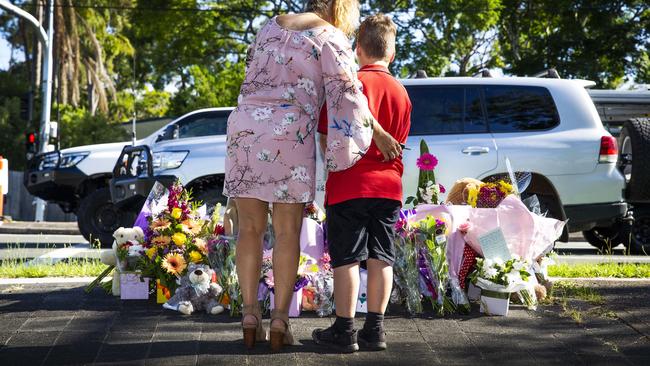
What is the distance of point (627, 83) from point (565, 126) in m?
25.3

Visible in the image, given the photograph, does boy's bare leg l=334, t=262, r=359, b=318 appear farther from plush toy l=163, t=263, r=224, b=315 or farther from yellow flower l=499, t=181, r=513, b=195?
yellow flower l=499, t=181, r=513, b=195

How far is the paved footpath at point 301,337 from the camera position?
161 inches

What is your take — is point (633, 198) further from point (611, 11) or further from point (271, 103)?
point (611, 11)

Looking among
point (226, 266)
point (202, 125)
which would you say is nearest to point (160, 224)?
point (226, 266)

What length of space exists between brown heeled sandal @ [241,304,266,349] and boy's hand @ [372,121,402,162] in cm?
92

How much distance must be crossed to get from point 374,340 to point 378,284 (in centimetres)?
26

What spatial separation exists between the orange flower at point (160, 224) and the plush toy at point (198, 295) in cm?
46

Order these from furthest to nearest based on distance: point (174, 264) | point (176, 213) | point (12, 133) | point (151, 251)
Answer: point (12, 133) < point (176, 213) < point (151, 251) < point (174, 264)

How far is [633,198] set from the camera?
29.5 feet

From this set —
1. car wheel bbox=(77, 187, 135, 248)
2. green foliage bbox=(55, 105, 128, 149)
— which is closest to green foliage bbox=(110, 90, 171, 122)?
green foliage bbox=(55, 105, 128, 149)

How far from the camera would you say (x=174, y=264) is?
215 inches

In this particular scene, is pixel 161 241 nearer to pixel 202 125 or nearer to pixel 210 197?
pixel 210 197

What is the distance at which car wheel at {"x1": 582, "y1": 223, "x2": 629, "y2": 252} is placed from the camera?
33.2ft

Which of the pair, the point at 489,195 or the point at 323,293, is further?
the point at 489,195
